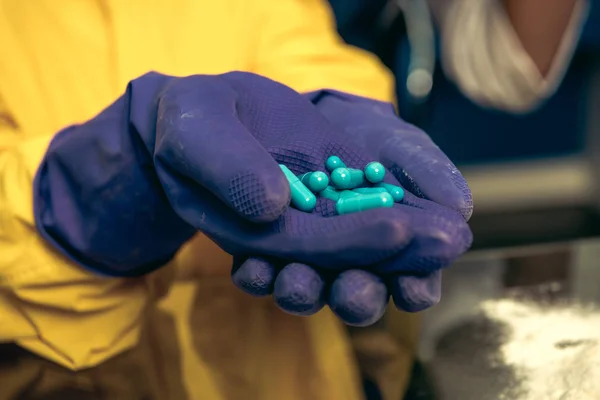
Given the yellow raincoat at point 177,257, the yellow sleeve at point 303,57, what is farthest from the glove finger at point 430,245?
the yellow sleeve at point 303,57

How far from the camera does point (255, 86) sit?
1.22 feet

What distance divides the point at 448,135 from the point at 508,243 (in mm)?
225

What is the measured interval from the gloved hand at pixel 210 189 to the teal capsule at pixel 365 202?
12mm

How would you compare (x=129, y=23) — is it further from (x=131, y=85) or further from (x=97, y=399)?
(x=97, y=399)

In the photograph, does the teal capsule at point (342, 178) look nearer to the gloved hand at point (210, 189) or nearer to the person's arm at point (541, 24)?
the gloved hand at point (210, 189)

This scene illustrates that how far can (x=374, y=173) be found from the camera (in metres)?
0.31

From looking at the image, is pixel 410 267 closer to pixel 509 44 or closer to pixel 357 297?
pixel 357 297

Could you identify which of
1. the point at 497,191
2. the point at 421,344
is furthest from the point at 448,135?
the point at 421,344

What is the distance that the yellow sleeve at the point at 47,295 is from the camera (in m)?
0.38

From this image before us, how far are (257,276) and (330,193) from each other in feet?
0.20

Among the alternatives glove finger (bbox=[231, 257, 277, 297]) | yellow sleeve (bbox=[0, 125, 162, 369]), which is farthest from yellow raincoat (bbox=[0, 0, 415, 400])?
glove finger (bbox=[231, 257, 277, 297])

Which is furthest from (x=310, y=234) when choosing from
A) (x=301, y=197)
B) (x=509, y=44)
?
(x=509, y=44)

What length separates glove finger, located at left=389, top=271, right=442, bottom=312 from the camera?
0.27m

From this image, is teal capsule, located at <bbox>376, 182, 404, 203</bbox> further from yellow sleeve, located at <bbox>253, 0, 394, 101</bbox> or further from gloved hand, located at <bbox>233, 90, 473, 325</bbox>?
yellow sleeve, located at <bbox>253, 0, 394, 101</bbox>
